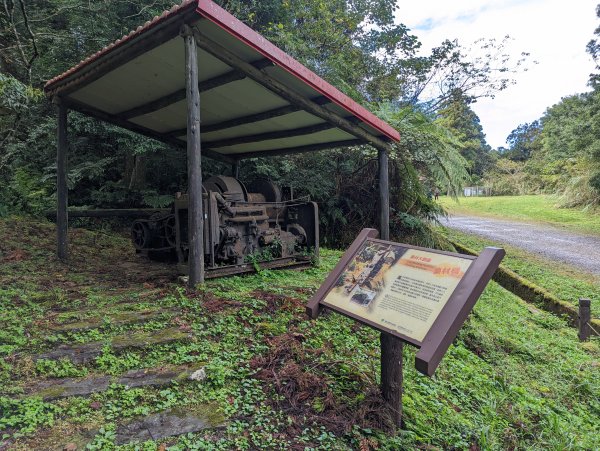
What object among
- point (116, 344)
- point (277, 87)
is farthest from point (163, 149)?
point (116, 344)

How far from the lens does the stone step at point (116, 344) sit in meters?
2.43

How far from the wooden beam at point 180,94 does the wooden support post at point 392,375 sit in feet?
9.74

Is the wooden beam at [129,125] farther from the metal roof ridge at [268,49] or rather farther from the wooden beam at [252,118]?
the metal roof ridge at [268,49]

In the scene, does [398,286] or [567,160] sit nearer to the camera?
[398,286]

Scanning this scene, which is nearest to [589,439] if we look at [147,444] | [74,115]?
[147,444]

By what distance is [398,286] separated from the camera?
6.39ft

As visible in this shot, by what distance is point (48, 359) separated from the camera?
2.38 meters

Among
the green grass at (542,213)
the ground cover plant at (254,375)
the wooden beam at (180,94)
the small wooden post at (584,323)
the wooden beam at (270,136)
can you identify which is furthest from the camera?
the green grass at (542,213)

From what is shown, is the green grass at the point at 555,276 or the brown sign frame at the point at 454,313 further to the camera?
the green grass at the point at 555,276

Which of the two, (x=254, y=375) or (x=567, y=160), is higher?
(x=567, y=160)

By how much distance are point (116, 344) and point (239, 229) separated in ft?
8.95

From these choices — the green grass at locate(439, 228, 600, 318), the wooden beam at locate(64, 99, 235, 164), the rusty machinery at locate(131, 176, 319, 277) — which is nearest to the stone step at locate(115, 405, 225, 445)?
the rusty machinery at locate(131, 176, 319, 277)

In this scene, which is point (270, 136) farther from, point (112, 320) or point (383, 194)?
point (112, 320)

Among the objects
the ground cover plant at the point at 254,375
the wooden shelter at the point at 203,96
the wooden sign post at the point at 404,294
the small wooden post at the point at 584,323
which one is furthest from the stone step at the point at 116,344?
the small wooden post at the point at 584,323
